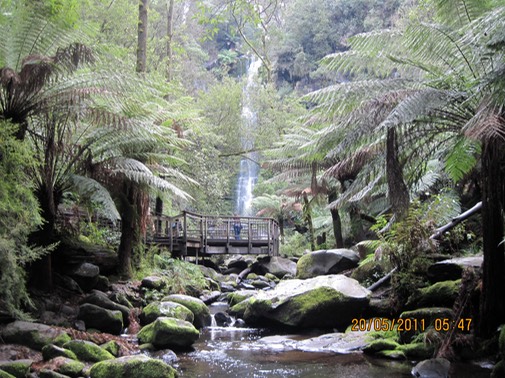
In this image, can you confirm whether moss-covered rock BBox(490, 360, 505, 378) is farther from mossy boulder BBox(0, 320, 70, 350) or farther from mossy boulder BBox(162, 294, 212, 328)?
mossy boulder BBox(162, 294, 212, 328)

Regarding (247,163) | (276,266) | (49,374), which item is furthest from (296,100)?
(247,163)

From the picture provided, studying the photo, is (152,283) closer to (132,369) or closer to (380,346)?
(132,369)

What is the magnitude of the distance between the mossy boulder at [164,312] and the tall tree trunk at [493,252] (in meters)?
4.49

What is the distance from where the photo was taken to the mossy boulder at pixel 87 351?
550 cm

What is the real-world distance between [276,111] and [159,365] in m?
17.7

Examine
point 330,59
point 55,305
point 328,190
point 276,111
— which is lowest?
Answer: point 55,305

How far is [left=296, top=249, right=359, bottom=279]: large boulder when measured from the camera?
10719mm

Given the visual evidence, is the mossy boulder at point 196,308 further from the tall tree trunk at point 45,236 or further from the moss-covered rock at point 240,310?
the tall tree trunk at point 45,236

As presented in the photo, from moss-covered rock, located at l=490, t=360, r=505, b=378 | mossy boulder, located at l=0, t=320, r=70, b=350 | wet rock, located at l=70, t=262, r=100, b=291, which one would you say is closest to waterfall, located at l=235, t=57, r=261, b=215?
wet rock, located at l=70, t=262, r=100, b=291

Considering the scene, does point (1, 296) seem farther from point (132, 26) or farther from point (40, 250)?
point (132, 26)

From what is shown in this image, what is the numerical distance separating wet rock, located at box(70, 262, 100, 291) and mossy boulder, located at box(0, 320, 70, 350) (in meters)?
2.31

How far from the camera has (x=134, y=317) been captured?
26.2ft

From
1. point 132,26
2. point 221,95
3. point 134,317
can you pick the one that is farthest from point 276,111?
point 134,317

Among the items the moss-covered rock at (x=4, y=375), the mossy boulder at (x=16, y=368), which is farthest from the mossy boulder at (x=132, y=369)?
the moss-covered rock at (x=4, y=375)
